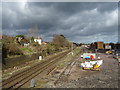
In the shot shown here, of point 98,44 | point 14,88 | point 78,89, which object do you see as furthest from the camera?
point 98,44

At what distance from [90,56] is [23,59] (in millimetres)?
16638

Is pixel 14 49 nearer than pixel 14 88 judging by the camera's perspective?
No

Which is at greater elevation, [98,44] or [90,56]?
[98,44]

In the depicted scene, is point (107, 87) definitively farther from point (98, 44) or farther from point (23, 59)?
point (98, 44)

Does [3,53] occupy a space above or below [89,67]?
above

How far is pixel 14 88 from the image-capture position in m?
9.18

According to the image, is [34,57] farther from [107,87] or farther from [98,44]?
[98,44]

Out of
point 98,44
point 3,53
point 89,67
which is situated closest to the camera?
point 89,67

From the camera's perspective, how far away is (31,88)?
9.14 meters

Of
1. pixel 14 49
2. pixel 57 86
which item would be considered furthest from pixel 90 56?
pixel 57 86

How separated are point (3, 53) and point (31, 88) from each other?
12247 millimetres

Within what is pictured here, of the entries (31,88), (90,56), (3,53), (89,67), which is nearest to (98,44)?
(90,56)

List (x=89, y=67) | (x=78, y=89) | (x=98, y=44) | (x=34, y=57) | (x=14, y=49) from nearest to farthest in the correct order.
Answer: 1. (x=78, y=89)
2. (x=89, y=67)
3. (x=14, y=49)
4. (x=34, y=57)
5. (x=98, y=44)

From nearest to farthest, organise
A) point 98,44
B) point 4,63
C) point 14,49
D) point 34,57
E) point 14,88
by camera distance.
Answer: point 14,88, point 4,63, point 14,49, point 34,57, point 98,44
